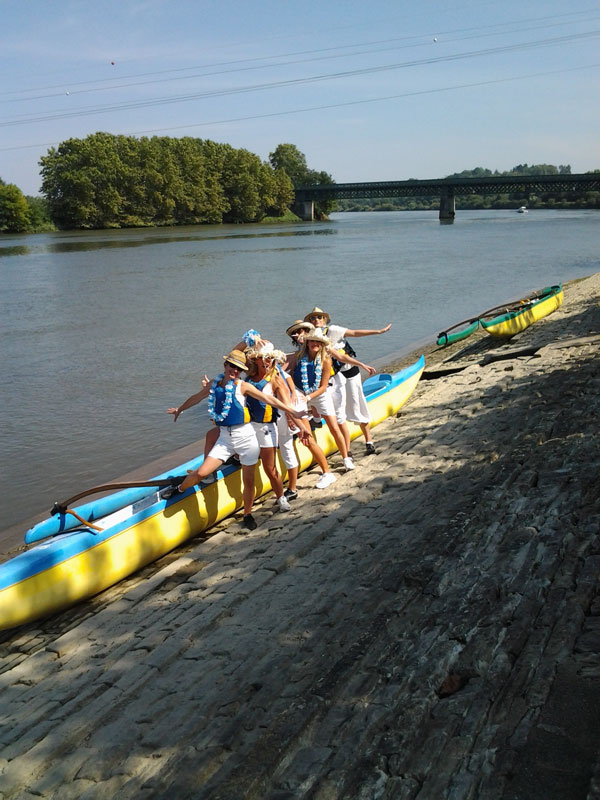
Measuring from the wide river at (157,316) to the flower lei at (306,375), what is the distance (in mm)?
3497

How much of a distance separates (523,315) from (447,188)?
85.9 m

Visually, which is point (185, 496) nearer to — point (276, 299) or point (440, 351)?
point (440, 351)

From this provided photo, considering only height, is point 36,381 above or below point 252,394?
below

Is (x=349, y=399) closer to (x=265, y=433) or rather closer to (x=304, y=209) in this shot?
(x=265, y=433)

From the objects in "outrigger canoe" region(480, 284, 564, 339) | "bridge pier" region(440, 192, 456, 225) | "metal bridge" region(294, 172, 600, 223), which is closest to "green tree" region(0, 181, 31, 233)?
"metal bridge" region(294, 172, 600, 223)

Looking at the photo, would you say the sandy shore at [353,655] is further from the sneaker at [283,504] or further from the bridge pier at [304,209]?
the bridge pier at [304,209]

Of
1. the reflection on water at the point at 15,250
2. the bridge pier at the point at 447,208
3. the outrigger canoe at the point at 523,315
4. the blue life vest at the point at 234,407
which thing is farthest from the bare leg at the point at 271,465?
the bridge pier at the point at 447,208

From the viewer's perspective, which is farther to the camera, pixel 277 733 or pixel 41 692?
pixel 41 692

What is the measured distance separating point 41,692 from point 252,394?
2687mm

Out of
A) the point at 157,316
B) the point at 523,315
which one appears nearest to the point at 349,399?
the point at 523,315

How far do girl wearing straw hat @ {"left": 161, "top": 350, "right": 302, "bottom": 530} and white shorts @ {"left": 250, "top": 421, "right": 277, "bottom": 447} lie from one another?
9 centimetres

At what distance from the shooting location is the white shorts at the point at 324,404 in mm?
7012

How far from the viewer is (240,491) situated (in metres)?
6.84

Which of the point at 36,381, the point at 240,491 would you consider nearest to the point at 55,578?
the point at 240,491
